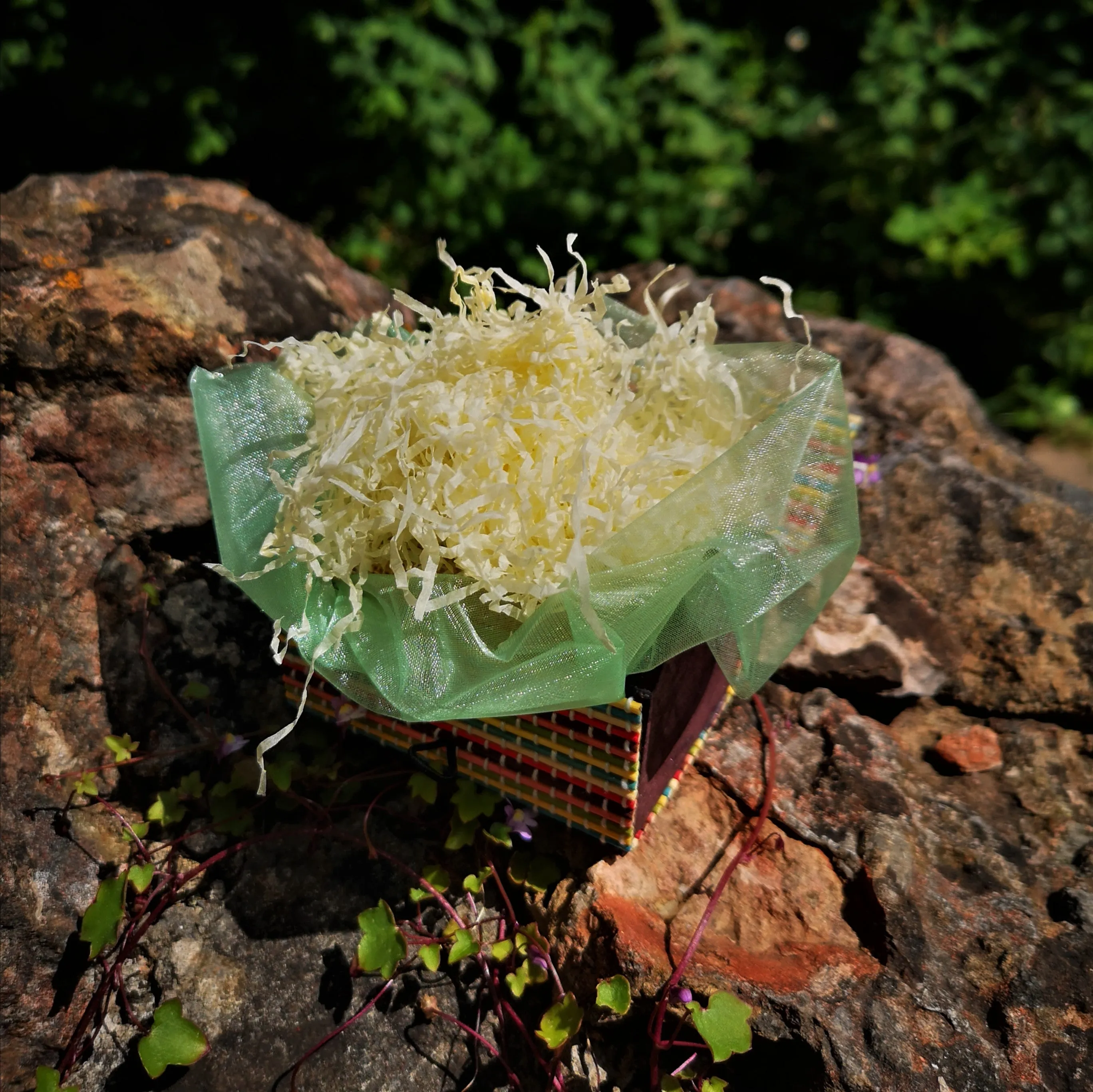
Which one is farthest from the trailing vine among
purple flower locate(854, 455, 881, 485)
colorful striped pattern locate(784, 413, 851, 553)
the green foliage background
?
the green foliage background

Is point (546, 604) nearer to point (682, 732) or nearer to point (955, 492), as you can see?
point (682, 732)

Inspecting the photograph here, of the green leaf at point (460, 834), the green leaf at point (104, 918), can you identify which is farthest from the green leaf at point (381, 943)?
the green leaf at point (104, 918)

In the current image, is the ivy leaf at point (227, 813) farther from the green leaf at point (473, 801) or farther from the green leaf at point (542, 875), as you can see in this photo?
the green leaf at point (542, 875)

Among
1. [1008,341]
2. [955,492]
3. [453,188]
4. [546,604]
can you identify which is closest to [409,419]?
[546,604]

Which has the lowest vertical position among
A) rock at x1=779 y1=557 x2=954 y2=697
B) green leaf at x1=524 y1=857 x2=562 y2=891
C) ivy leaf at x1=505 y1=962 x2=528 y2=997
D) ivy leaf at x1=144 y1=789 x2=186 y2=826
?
ivy leaf at x1=144 y1=789 x2=186 y2=826

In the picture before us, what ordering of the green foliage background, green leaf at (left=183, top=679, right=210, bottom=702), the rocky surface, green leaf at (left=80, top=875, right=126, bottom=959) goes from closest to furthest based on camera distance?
the rocky surface < green leaf at (left=80, top=875, right=126, bottom=959) < green leaf at (left=183, top=679, right=210, bottom=702) < the green foliage background

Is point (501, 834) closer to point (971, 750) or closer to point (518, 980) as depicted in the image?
point (518, 980)

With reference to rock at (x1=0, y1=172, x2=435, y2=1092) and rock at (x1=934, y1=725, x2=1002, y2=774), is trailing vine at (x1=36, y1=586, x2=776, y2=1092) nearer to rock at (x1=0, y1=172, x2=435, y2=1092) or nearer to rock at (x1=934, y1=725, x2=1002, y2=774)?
rock at (x1=0, y1=172, x2=435, y2=1092)

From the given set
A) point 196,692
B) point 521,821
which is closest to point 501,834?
point 521,821
